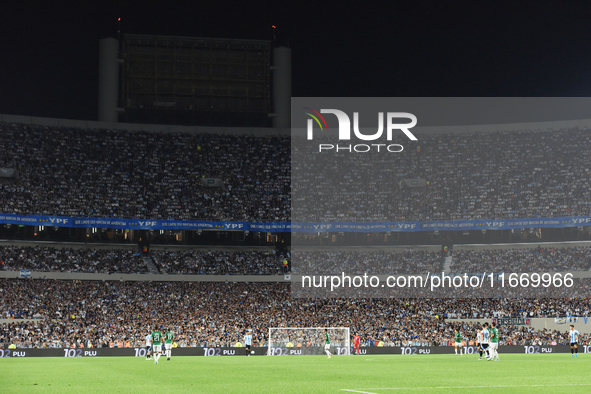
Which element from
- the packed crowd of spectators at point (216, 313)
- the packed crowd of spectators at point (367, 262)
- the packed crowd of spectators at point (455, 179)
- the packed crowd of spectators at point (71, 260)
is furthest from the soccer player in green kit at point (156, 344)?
the packed crowd of spectators at point (455, 179)

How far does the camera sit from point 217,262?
65688 millimetres

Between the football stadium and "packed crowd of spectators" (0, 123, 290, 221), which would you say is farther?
"packed crowd of spectators" (0, 123, 290, 221)

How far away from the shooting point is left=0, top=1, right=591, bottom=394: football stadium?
177 ft

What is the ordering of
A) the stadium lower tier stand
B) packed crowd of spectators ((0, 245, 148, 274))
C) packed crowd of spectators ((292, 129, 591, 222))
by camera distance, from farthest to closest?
packed crowd of spectators ((292, 129, 591, 222)) < the stadium lower tier stand < packed crowd of spectators ((0, 245, 148, 274))

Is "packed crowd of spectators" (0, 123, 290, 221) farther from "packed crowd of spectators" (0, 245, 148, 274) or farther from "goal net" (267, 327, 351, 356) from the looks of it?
"goal net" (267, 327, 351, 356)

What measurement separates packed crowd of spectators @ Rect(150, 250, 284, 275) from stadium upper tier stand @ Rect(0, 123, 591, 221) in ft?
12.6

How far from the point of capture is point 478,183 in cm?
6831

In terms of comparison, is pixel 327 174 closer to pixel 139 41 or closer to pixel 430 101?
pixel 430 101

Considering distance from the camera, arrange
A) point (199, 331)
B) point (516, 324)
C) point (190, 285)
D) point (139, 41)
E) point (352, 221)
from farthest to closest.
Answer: point (139, 41)
point (352, 221)
point (190, 285)
point (516, 324)
point (199, 331)

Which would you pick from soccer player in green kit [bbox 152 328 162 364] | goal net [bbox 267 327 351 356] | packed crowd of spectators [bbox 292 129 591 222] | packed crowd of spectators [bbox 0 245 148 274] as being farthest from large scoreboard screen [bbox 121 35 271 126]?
soccer player in green kit [bbox 152 328 162 364]

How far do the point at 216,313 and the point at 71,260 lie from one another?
608 inches

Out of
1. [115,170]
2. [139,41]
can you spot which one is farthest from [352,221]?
[139,41]

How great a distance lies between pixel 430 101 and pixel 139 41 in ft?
111

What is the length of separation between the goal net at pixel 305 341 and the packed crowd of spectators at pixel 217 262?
733 inches
